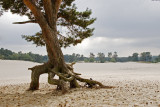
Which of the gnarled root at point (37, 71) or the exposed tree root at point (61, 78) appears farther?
the gnarled root at point (37, 71)

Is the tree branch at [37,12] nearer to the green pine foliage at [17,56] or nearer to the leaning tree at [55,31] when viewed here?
the leaning tree at [55,31]

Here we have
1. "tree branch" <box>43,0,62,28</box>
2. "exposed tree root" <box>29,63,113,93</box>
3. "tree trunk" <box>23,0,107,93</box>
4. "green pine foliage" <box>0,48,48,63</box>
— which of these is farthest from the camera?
"green pine foliage" <box>0,48,48,63</box>

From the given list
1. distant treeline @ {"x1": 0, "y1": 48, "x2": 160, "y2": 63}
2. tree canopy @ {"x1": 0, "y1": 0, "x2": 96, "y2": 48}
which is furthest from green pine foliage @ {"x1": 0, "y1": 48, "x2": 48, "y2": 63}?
tree canopy @ {"x1": 0, "y1": 0, "x2": 96, "y2": 48}

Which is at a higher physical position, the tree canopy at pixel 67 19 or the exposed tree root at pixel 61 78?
the tree canopy at pixel 67 19

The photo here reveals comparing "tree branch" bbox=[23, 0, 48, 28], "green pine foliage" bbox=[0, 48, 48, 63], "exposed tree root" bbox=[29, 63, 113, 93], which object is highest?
"tree branch" bbox=[23, 0, 48, 28]

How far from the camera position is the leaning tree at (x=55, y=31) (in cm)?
971

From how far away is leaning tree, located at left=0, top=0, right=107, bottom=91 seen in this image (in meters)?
9.71

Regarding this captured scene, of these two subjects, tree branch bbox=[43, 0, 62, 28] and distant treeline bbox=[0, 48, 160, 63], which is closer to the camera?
tree branch bbox=[43, 0, 62, 28]

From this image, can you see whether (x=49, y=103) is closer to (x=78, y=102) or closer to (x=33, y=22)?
(x=78, y=102)

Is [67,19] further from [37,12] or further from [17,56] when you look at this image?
[17,56]

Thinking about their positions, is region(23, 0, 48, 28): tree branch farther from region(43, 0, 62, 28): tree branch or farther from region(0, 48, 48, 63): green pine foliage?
region(0, 48, 48, 63): green pine foliage

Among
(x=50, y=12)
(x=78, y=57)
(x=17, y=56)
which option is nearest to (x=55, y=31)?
(x=50, y=12)

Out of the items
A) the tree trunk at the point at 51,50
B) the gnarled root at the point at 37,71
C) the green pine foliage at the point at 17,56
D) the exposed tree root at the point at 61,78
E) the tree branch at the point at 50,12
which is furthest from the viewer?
the green pine foliage at the point at 17,56

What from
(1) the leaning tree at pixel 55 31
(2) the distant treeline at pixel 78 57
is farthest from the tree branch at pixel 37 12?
(2) the distant treeline at pixel 78 57
